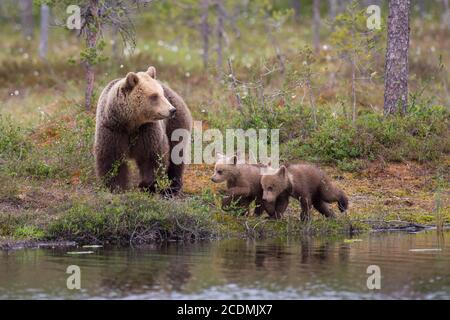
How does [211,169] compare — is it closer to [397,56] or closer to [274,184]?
[274,184]

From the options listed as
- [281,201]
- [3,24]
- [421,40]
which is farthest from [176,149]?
[3,24]

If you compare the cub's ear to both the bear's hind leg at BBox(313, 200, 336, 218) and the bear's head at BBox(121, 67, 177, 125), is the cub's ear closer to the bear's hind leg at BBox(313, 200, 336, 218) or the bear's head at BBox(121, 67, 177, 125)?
the bear's hind leg at BBox(313, 200, 336, 218)

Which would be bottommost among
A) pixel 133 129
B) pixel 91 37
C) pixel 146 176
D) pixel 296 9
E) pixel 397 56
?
pixel 146 176

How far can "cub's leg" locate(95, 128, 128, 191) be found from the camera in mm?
12750

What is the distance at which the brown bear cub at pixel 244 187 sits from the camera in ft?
41.7

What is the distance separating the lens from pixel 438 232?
12727 millimetres

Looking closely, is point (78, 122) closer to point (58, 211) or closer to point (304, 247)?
point (58, 211)

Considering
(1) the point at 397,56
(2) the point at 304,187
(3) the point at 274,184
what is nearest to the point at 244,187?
(3) the point at 274,184

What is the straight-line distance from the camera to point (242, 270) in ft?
32.6

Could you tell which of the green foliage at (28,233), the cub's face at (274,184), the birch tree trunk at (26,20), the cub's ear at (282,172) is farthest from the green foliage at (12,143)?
the birch tree trunk at (26,20)

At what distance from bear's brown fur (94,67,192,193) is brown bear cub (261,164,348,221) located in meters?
1.49

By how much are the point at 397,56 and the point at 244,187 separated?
513 centimetres

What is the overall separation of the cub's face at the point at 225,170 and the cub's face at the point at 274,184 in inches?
23.1

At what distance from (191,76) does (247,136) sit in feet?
26.3
